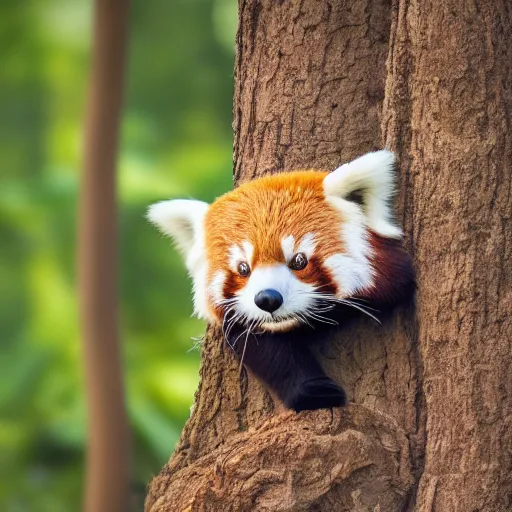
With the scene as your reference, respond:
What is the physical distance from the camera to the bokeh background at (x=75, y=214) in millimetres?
5727

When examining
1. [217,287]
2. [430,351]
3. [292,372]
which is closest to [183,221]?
[217,287]

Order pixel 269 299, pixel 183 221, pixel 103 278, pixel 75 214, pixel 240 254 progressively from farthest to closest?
pixel 75 214, pixel 103 278, pixel 183 221, pixel 240 254, pixel 269 299

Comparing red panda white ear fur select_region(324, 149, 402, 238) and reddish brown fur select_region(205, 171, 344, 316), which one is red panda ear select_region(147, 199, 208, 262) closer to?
reddish brown fur select_region(205, 171, 344, 316)

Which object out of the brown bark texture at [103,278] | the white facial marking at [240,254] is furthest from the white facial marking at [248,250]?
Result: the brown bark texture at [103,278]

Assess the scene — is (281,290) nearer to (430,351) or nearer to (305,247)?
(305,247)

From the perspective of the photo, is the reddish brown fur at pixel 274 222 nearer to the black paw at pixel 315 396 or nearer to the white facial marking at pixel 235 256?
the white facial marking at pixel 235 256

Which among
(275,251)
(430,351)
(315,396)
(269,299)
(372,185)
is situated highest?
(372,185)

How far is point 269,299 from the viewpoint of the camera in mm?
1941

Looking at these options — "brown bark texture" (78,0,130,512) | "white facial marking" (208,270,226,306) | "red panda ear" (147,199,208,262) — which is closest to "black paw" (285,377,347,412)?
"white facial marking" (208,270,226,306)

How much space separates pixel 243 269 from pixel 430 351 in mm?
465

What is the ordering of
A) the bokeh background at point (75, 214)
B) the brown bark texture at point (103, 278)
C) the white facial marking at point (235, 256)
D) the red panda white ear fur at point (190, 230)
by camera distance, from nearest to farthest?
1. the white facial marking at point (235, 256)
2. the red panda white ear fur at point (190, 230)
3. the brown bark texture at point (103, 278)
4. the bokeh background at point (75, 214)

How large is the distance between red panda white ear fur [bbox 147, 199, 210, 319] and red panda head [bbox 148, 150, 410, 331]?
0.05 meters

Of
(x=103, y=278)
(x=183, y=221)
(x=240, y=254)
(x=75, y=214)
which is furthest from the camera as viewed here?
(x=75, y=214)

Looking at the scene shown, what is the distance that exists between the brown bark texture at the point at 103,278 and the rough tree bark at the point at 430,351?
1.22 metres
